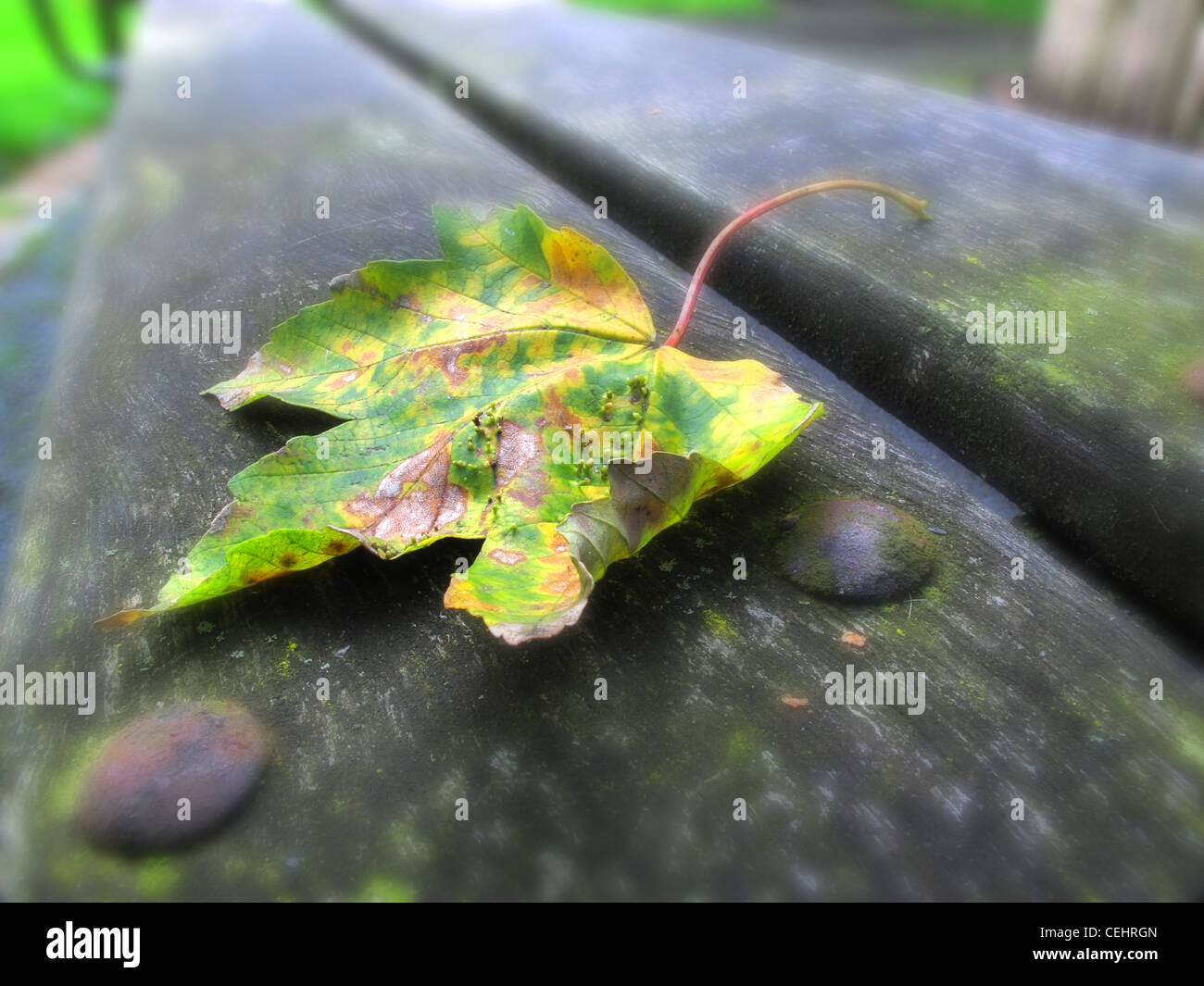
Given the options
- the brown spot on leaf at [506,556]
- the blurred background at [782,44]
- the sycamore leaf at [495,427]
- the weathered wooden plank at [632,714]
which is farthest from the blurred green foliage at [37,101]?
the brown spot on leaf at [506,556]

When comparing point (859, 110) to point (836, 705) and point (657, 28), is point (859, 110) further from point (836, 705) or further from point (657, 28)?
point (836, 705)

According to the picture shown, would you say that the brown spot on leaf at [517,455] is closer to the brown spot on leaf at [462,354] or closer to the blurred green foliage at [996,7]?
the brown spot on leaf at [462,354]

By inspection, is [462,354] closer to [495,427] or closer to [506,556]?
[495,427]

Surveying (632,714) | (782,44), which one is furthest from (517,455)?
(782,44)

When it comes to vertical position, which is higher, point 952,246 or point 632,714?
point 952,246

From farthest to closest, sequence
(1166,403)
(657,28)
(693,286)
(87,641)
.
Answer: (657,28) < (693,286) < (1166,403) < (87,641)
